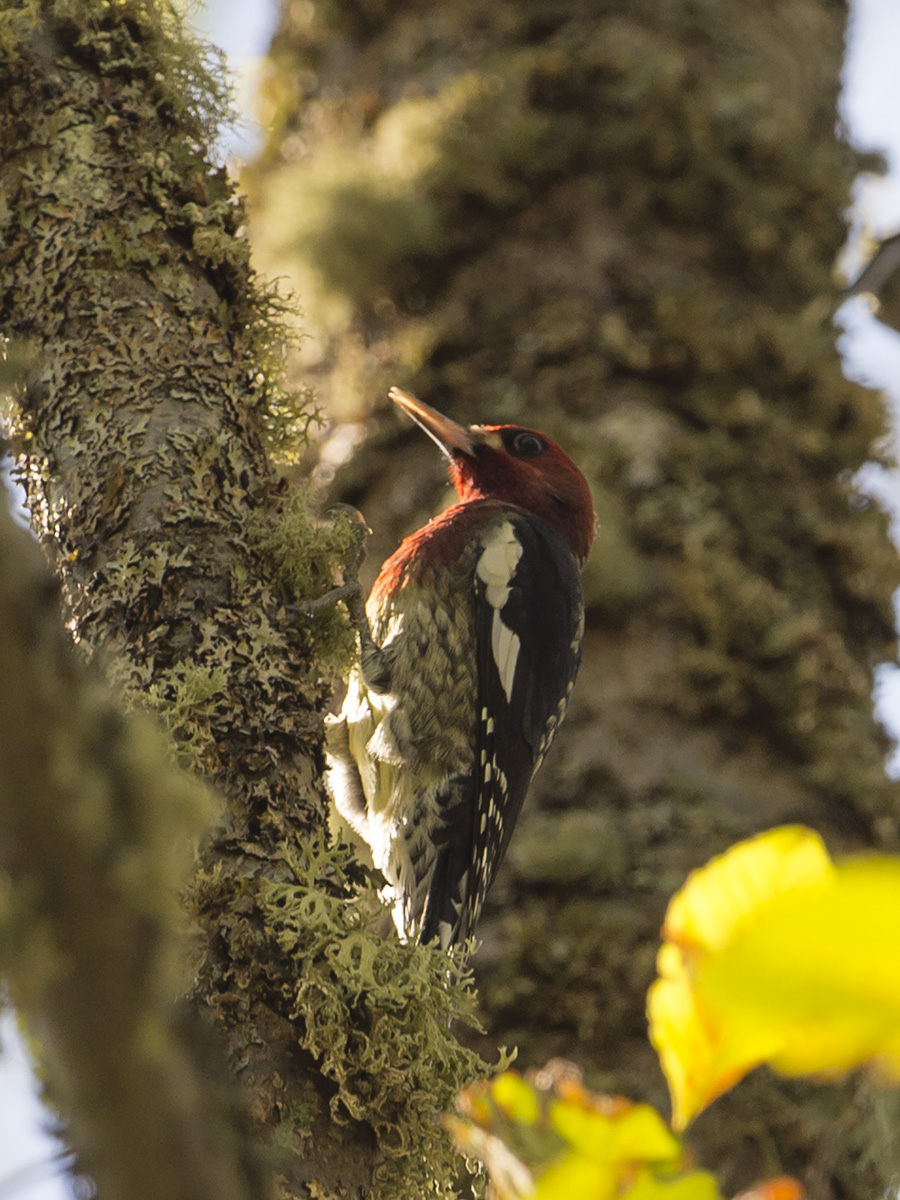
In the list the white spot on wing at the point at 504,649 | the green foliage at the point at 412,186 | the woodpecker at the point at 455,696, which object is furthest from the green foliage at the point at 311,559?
the green foliage at the point at 412,186

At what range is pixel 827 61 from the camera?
4871 millimetres

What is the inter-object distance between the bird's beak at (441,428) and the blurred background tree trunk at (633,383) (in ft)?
1.23

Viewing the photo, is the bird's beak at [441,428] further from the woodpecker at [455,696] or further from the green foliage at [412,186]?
the green foliage at [412,186]

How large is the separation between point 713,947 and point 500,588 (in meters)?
2.68

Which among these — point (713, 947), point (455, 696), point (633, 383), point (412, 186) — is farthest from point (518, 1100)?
point (412, 186)

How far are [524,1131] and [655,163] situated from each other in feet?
13.2

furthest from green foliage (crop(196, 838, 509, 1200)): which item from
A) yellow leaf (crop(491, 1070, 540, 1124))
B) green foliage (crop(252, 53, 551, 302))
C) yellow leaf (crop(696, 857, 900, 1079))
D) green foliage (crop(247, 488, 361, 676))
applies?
green foliage (crop(252, 53, 551, 302))

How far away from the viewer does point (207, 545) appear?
1898 millimetres

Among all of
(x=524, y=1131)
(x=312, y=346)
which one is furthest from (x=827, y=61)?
(x=524, y=1131)

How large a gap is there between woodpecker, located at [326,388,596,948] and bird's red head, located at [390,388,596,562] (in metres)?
0.13

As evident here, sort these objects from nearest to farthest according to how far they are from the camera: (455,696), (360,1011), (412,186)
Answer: (360,1011), (455,696), (412,186)

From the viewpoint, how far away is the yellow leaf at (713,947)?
1.72ft

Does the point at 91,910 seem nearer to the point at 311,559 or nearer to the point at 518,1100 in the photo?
the point at 518,1100

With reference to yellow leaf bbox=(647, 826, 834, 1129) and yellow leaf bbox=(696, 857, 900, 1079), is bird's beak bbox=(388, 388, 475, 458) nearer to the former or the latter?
yellow leaf bbox=(647, 826, 834, 1129)
